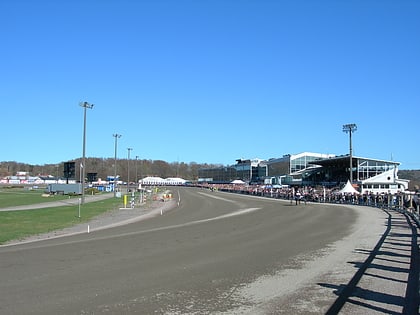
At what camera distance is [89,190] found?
93.1 metres

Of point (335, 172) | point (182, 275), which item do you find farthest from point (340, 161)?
point (182, 275)

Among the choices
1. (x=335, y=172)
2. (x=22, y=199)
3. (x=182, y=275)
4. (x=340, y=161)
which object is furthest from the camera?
(x=335, y=172)

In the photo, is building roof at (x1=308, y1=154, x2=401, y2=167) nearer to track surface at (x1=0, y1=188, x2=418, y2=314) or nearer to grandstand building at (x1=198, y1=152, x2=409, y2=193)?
grandstand building at (x1=198, y1=152, x2=409, y2=193)

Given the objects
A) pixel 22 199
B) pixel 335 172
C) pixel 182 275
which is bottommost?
pixel 22 199

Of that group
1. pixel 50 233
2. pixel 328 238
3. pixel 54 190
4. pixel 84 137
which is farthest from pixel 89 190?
pixel 328 238

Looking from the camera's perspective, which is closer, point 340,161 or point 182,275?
point 182,275

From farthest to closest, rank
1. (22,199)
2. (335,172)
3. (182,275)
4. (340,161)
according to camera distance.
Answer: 1. (335,172)
2. (340,161)
3. (22,199)
4. (182,275)

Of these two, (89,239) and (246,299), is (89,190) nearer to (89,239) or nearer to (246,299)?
(89,239)

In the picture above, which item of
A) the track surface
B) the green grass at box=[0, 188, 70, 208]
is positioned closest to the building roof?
the green grass at box=[0, 188, 70, 208]

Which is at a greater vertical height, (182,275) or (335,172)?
(335,172)

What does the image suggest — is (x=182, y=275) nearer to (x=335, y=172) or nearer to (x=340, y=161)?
(x=340, y=161)

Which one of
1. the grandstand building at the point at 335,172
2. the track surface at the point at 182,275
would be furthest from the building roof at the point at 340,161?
the track surface at the point at 182,275

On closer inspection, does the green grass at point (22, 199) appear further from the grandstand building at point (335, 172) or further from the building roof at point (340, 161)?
the building roof at point (340, 161)

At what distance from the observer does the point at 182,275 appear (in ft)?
34.0
